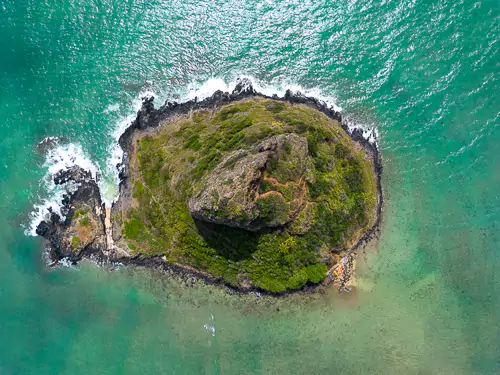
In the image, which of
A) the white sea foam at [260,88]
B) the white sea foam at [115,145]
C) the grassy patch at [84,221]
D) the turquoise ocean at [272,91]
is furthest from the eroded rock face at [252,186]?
the grassy patch at [84,221]

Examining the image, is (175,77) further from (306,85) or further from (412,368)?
(412,368)

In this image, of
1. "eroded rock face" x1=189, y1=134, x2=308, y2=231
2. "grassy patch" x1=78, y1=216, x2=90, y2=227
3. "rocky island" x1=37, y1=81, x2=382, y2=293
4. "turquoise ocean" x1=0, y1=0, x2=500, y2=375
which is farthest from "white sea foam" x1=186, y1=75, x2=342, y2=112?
"grassy patch" x1=78, y1=216, x2=90, y2=227

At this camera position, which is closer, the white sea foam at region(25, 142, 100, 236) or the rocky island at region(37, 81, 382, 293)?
the rocky island at region(37, 81, 382, 293)

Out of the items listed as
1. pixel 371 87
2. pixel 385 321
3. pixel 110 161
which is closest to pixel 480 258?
pixel 385 321

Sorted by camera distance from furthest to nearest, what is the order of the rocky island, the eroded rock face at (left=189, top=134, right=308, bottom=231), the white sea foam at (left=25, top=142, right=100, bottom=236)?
the white sea foam at (left=25, top=142, right=100, bottom=236) → the rocky island → the eroded rock face at (left=189, top=134, right=308, bottom=231)

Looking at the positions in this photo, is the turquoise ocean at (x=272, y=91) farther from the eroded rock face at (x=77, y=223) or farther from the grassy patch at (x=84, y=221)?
the grassy patch at (x=84, y=221)

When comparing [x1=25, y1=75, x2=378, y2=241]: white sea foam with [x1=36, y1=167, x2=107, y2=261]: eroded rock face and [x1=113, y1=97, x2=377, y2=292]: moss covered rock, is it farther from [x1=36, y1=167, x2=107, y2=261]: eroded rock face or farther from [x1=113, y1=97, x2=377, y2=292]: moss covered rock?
[x1=113, y1=97, x2=377, y2=292]: moss covered rock

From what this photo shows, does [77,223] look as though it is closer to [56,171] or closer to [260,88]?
[56,171]
